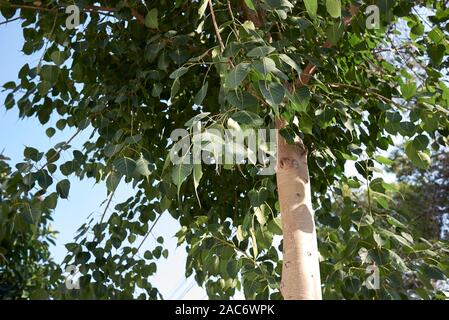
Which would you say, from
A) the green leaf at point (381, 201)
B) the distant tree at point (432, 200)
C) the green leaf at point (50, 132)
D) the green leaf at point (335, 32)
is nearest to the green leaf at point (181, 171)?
the green leaf at point (335, 32)

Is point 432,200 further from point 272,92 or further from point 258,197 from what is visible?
point 272,92

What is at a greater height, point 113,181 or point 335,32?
point 335,32

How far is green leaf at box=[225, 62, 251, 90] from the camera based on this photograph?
3.19 ft

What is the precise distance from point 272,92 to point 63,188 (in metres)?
0.68

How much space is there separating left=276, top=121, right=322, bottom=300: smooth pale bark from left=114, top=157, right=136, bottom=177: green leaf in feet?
1.39

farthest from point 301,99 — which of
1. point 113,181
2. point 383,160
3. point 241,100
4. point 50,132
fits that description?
point 50,132

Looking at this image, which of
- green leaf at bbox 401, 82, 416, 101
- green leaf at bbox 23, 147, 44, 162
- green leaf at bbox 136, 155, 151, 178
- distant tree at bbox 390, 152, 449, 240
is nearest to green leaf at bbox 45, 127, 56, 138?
green leaf at bbox 23, 147, 44, 162

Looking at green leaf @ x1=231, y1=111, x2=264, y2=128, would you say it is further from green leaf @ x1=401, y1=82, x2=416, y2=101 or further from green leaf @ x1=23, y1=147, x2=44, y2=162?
green leaf @ x1=23, y1=147, x2=44, y2=162

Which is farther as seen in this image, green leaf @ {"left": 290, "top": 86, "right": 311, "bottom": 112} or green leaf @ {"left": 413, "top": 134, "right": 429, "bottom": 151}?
green leaf @ {"left": 413, "top": 134, "right": 429, "bottom": 151}

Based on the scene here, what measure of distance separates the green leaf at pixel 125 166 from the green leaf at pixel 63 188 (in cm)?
26

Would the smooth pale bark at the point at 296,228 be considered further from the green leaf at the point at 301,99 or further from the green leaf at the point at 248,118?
the green leaf at the point at 248,118

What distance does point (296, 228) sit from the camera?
141 cm

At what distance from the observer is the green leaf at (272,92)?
3.23 ft

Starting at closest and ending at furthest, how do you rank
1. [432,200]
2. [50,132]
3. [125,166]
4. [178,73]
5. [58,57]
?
1. [178,73]
2. [125,166]
3. [58,57]
4. [50,132]
5. [432,200]
